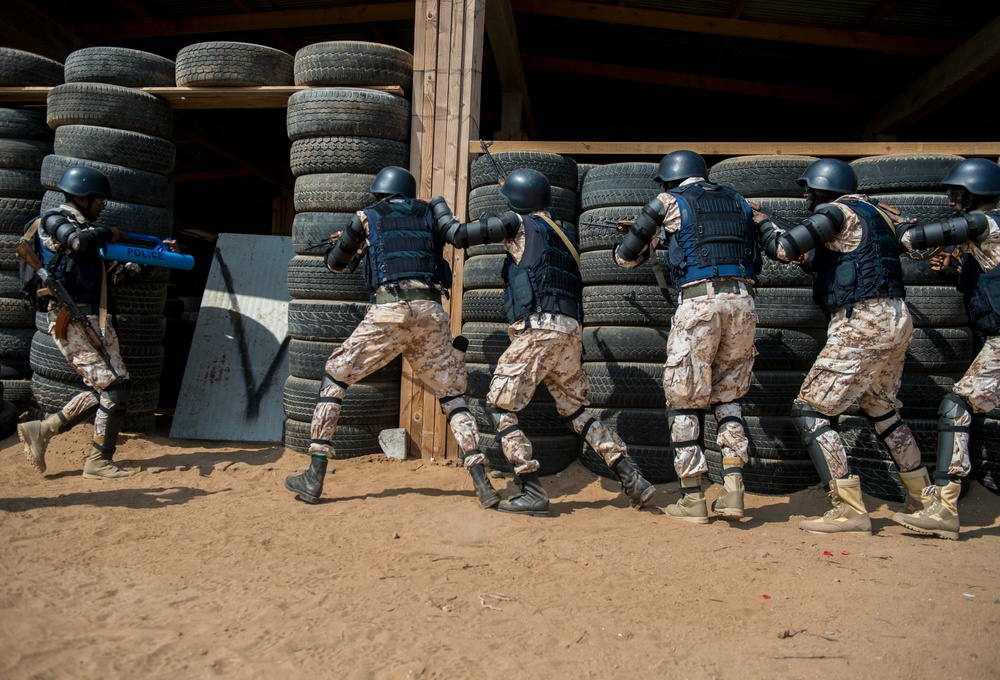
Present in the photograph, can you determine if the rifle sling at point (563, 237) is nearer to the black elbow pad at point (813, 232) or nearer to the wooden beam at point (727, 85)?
the black elbow pad at point (813, 232)

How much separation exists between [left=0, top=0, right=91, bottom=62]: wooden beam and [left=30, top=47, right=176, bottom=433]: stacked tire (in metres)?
2.25

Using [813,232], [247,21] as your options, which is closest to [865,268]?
[813,232]

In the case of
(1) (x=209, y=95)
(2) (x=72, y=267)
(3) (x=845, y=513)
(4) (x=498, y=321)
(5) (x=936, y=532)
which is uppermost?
(1) (x=209, y=95)

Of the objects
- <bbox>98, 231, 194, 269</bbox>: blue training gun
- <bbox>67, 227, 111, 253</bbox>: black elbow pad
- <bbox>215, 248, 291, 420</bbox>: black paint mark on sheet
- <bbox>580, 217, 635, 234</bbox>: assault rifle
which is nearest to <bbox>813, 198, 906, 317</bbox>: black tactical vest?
<bbox>580, 217, 635, 234</bbox>: assault rifle

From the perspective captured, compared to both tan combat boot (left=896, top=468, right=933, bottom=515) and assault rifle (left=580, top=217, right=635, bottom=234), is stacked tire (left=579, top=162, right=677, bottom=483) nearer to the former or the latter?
assault rifle (left=580, top=217, right=635, bottom=234)

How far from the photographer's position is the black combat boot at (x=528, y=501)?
4.56 metres

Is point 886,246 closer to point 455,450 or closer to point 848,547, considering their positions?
point 848,547

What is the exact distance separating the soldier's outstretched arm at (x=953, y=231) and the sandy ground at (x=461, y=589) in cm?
174

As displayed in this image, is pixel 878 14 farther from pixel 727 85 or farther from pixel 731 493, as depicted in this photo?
pixel 731 493

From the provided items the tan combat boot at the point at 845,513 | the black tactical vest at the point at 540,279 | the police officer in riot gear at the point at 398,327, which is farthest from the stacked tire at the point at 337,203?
the tan combat boot at the point at 845,513

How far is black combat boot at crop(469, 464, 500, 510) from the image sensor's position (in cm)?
462

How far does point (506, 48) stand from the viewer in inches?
318

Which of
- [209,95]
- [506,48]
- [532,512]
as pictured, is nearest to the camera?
[532,512]

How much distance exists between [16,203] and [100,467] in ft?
8.95
